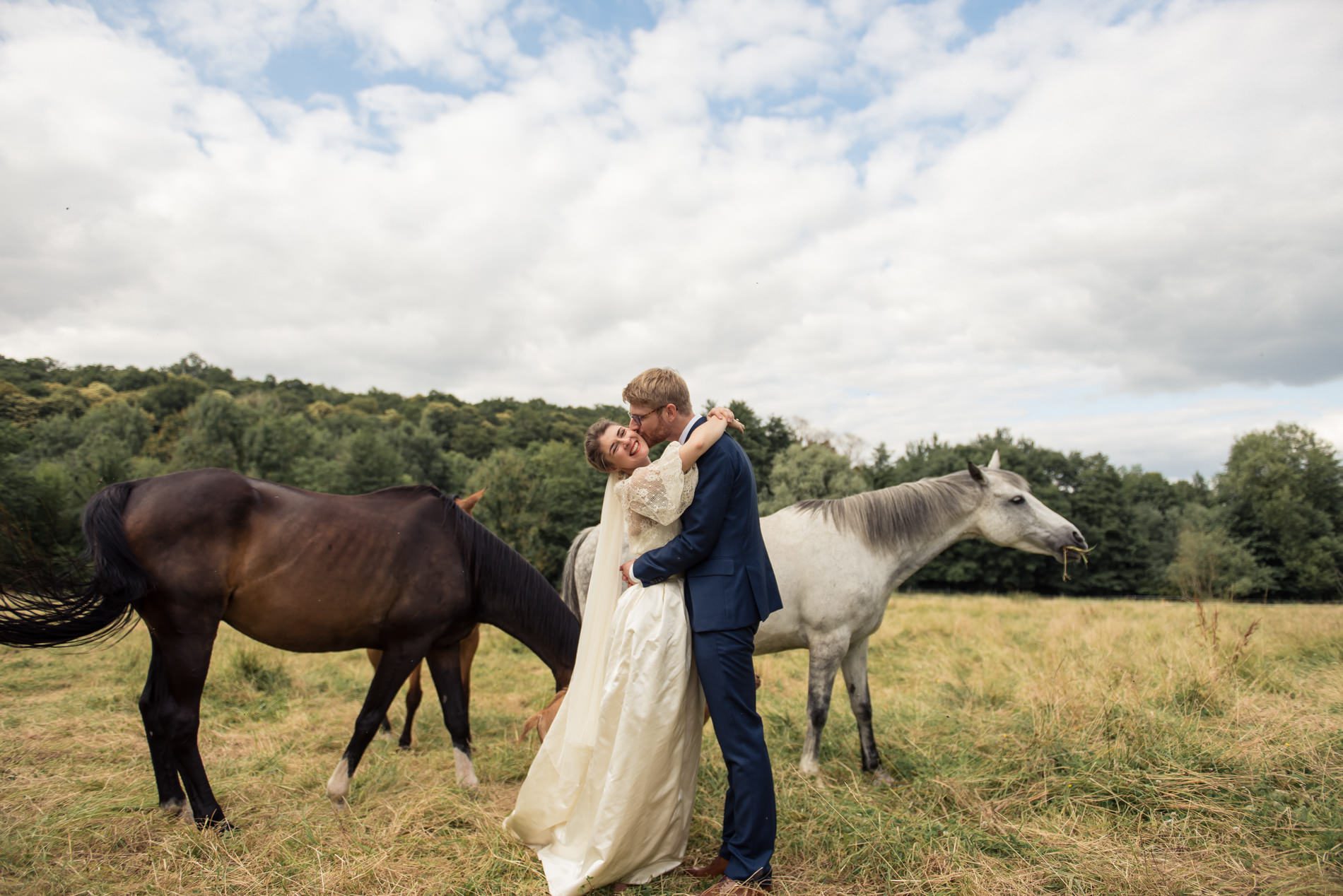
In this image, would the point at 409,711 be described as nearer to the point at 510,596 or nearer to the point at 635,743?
the point at 510,596

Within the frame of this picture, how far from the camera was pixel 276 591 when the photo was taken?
13.3ft

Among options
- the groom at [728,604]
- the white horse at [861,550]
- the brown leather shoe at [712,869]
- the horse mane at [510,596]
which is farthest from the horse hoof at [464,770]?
the groom at [728,604]

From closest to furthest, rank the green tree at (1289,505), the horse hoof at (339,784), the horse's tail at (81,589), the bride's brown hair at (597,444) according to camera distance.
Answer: the bride's brown hair at (597,444)
the horse's tail at (81,589)
the horse hoof at (339,784)
the green tree at (1289,505)

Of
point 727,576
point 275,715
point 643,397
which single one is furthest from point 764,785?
point 275,715

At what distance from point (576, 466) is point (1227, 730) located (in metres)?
32.4

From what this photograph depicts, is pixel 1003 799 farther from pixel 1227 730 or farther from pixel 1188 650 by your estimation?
pixel 1188 650

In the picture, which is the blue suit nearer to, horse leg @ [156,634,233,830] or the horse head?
horse leg @ [156,634,233,830]

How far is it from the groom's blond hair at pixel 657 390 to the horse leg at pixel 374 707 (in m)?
2.46

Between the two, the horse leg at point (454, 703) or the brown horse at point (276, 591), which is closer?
the brown horse at point (276, 591)

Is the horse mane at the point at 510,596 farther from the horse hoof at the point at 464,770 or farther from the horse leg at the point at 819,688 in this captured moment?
the horse leg at the point at 819,688

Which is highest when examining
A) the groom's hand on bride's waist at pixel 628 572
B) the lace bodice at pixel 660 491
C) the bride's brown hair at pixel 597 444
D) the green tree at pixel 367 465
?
the green tree at pixel 367 465

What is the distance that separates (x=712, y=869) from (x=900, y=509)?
2.80m

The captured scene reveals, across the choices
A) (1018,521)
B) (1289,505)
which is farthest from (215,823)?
(1289,505)

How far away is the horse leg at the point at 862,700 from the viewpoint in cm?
473
